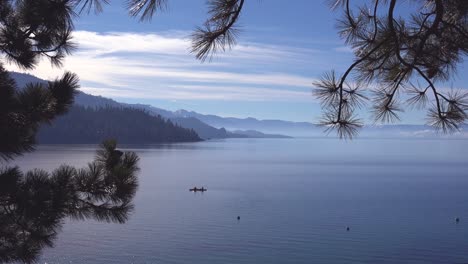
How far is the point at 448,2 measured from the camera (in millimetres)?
4574

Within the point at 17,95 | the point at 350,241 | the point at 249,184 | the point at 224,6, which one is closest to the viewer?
the point at 224,6

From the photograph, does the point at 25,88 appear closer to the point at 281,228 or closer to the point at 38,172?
the point at 38,172

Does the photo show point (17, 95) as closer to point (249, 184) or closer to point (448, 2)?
point (448, 2)

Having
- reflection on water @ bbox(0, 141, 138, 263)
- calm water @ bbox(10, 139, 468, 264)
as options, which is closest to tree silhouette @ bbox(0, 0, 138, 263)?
reflection on water @ bbox(0, 141, 138, 263)

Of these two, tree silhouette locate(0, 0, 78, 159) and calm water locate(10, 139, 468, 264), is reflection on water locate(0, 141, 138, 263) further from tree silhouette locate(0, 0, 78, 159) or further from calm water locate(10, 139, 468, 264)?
calm water locate(10, 139, 468, 264)

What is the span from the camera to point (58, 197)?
579cm

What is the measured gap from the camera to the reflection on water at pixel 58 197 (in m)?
5.64

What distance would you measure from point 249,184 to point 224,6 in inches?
2786

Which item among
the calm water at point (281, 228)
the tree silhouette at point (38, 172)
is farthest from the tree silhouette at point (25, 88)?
the calm water at point (281, 228)

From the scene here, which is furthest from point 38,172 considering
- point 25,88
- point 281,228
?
point 281,228

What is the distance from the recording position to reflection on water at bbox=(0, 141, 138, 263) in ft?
18.5

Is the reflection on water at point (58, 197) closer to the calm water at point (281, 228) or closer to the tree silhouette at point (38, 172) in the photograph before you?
the tree silhouette at point (38, 172)

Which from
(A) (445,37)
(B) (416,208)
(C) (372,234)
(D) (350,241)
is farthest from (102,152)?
(B) (416,208)

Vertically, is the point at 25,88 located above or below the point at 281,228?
above
